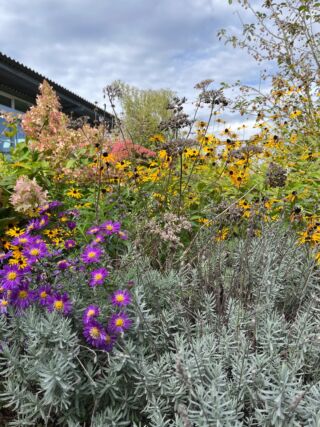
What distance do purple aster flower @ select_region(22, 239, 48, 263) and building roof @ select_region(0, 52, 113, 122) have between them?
647 cm

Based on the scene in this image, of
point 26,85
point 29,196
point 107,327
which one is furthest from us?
point 26,85

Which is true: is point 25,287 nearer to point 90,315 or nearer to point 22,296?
point 22,296

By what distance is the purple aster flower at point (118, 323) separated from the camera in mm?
1518

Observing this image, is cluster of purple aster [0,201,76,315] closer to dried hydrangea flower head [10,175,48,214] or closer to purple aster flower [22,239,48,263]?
purple aster flower [22,239,48,263]

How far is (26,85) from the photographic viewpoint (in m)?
11.2

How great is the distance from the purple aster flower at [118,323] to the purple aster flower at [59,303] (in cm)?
19

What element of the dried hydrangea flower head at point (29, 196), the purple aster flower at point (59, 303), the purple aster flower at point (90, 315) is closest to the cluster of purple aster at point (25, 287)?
the purple aster flower at point (59, 303)

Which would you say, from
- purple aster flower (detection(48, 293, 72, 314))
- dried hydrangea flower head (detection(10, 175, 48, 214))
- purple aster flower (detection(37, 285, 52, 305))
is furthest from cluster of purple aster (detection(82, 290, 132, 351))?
dried hydrangea flower head (detection(10, 175, 48, 214))

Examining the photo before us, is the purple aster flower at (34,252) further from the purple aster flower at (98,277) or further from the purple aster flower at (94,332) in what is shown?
the purple aster flower at (94,332)

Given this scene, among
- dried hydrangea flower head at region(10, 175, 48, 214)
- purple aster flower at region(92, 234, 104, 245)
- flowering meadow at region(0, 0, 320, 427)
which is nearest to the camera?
flowering meadow at region(0, 0, 320, 427)

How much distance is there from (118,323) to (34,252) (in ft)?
1.53

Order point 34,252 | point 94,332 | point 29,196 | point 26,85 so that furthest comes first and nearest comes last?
point 26,85
point 29,196
point 34,252
point 94,332

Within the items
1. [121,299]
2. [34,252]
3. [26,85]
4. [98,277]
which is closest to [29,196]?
[34,252]

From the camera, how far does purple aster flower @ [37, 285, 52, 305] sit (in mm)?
1657
